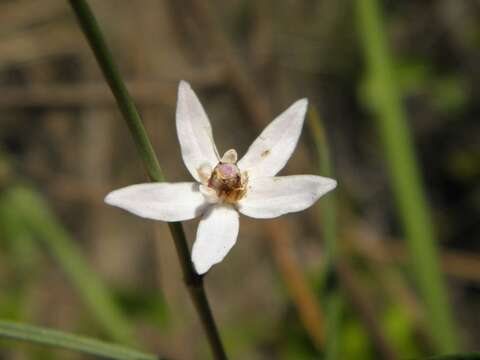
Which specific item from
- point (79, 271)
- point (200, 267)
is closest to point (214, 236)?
point (200, 267)

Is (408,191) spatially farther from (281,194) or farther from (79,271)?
(79,271)

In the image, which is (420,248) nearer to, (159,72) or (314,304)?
(314,304)

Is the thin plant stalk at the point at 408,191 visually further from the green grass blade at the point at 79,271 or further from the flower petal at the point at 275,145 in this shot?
the green grass blade at the point at 79,271

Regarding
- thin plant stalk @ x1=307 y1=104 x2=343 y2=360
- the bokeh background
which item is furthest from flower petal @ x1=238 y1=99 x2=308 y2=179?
the bokeh background

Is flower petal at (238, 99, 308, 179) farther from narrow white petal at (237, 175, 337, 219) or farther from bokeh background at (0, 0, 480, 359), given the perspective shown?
bokeh background at (0, 0, 480, 359)

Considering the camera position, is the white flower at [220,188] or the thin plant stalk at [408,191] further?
the thin plant stalk at [408,191]

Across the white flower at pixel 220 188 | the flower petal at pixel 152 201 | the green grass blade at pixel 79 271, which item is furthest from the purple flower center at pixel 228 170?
the green grass blade at pixel 79 271

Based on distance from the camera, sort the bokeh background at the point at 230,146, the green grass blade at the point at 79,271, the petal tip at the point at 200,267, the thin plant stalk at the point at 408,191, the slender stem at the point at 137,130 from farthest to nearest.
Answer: the bokeh background at the point at 230,146 → the green grass blade at the point at 79,271 → the thin plant stalk at the point at 408,191 → the petal tip at the point at 200,267 → the slender stem at the point at 137,130
